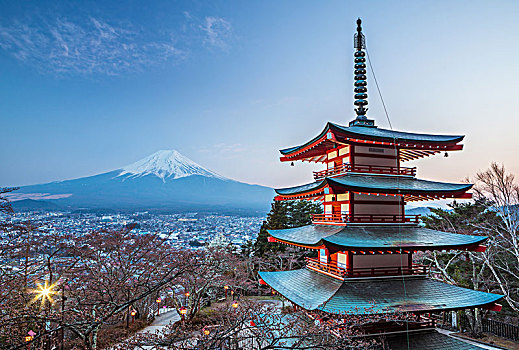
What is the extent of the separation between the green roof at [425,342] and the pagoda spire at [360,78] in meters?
6.97

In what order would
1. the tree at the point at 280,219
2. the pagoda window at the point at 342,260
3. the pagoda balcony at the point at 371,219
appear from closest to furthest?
the pagoda window at the point at 342,260 → the pagoda balcony at the point at 371,219 → the tree at the point at 280,219

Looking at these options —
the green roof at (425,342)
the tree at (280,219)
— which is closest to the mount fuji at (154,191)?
the tree at (280,219)

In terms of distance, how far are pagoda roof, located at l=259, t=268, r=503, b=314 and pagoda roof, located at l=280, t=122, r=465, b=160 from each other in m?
4.17

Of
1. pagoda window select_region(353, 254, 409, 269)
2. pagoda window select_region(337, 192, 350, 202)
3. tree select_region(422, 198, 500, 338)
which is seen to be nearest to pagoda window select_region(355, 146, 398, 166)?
pagoda window select_region(337, 192, 350, 202)

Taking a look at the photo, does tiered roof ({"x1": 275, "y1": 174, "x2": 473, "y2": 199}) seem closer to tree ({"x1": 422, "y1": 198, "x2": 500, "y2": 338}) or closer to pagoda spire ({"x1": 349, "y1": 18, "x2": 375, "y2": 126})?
pagoda spire ({"x1": 349, "y1": 18, "x2": 375, "y2": 126})

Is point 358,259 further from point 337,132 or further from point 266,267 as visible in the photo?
point 266,267

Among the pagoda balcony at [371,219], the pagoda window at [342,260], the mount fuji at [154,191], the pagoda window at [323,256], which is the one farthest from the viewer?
the mount fuji at [154,191]

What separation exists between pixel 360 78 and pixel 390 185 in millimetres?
4408

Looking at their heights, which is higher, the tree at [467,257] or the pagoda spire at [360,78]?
the pagoda spire at [360,78]

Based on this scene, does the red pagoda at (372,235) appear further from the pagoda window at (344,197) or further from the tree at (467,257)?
the tree at (467,257)

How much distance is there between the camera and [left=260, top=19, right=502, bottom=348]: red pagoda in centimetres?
830

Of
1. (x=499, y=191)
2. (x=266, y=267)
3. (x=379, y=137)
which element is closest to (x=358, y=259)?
(x=379, y=137)

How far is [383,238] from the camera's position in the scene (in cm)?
905

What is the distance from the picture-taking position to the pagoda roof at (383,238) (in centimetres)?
851
